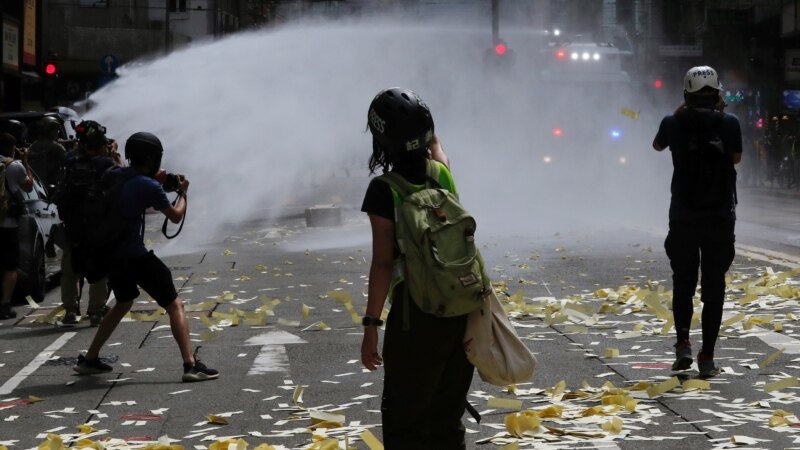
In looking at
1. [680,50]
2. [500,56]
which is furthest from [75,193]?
[680,50]

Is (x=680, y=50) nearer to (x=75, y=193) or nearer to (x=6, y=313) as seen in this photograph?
(x=6, y=313)

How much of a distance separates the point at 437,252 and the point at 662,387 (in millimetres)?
3289

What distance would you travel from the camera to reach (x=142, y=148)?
876cm

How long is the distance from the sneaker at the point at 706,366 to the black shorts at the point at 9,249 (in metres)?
6.88

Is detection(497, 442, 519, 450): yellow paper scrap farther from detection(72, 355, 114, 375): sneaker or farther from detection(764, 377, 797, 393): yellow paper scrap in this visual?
detection(72, 355, 114, 375): sneaker

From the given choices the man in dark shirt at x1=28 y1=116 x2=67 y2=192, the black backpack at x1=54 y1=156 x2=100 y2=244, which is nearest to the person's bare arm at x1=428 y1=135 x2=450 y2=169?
the black backpack at x1=54 y1=156 x2=100 y2=244

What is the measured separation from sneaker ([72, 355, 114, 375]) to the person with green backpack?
172 inches

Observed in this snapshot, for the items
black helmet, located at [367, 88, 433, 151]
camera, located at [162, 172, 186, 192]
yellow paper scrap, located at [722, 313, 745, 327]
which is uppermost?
black helmet, located at [367, 88, 433, 151]

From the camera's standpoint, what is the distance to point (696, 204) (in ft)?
26.2

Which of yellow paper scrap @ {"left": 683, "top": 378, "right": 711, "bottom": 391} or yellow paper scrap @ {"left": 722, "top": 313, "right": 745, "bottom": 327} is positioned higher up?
yellow paper scrap @ {"left": 683, "top": 378, "right": 711, "bottom": 391}

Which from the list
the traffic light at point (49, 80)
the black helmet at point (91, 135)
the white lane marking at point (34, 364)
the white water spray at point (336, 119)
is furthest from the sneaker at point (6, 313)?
the traffic light at point (49, 80)

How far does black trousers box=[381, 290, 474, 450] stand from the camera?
471 cm

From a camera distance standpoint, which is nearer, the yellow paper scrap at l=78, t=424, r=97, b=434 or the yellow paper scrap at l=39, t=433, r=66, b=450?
the yellow paper scrap at l=39, t=433, r=66, b=450

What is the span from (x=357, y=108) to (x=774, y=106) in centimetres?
3251
